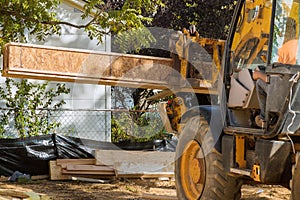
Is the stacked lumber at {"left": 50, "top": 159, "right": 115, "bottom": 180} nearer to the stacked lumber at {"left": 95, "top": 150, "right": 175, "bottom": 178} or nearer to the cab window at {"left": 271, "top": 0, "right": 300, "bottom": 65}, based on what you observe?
the stacked lumber at {"left": 95, "top": 150, "right": 175, "bottom": 178}

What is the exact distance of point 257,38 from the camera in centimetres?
682

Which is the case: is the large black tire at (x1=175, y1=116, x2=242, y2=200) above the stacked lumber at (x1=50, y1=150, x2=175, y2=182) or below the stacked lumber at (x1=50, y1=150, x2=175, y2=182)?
above

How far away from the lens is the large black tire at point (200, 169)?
6.93 m

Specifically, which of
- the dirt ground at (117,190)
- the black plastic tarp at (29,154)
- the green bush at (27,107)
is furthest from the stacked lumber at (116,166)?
the green bush at (27,107)

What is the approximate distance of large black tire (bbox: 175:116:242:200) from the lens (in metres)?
6.93

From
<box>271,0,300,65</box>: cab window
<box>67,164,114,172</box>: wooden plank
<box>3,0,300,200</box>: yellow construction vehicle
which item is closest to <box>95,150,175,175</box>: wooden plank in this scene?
<box>67,164,114,172</box>: wooden plank

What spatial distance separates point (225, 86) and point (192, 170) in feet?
4.27

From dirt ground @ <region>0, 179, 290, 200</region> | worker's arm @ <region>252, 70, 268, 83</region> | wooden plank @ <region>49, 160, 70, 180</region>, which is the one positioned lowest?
dirt ground @ <region>0, 179, 290, 200</region>

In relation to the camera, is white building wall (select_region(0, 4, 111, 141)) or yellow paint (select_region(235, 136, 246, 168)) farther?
white building wall (select_region(0, 4, 111, 141))

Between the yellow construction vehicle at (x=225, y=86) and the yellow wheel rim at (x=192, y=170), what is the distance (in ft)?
0.04

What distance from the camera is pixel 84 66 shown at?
8398 mm

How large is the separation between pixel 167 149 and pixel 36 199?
594cm

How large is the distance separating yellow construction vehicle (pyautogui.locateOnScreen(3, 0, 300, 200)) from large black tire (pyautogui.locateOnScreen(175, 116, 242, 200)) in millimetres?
12

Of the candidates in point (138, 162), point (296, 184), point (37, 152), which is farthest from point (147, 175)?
point (296, 184)
